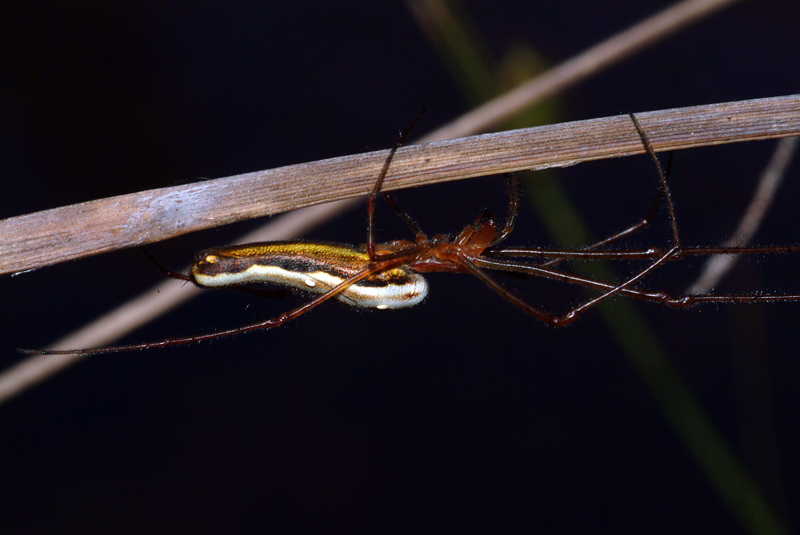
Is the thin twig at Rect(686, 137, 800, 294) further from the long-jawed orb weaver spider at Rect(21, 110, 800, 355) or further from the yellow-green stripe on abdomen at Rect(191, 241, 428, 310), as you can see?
the yellow-green stripe on abdomen at Rect(191, 241, 428, 310)

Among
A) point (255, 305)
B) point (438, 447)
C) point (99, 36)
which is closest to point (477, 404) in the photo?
point (438, 447)

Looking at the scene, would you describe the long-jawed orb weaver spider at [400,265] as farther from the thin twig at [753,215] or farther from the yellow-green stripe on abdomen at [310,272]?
the thin twig at [753,215]

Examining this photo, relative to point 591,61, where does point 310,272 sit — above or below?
below

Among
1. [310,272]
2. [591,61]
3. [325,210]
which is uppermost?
[591,61]

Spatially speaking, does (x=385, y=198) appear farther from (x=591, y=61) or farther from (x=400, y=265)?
(x=591, y=61)

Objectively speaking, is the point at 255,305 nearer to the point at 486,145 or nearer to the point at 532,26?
the point at 486,145

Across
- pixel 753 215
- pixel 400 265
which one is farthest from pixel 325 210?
pixel 753 215
